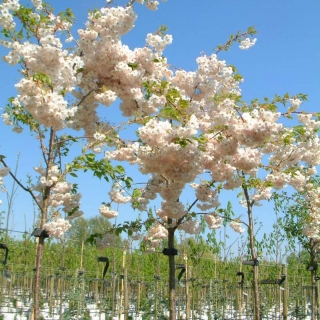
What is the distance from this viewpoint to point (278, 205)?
1101cm

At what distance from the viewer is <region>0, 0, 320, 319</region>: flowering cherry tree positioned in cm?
389

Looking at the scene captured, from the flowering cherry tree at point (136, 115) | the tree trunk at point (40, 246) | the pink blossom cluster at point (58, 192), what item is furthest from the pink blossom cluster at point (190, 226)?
the tree trunk at point (40, 246)

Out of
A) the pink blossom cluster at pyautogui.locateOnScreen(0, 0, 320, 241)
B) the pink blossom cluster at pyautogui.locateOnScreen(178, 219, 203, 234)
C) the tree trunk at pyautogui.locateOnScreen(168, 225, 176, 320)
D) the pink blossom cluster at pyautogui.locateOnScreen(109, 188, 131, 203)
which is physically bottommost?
the tree trunk at pyautogui.locateOnScreen(168, 225, 176, 320)

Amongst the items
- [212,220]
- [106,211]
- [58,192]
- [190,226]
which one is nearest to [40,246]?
[58,192]

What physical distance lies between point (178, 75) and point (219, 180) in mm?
1239

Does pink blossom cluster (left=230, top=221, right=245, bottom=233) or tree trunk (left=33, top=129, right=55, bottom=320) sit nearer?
tree trunk (left=33, top=129, right=55, bottom=320)

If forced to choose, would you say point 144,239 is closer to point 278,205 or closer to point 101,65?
point 101,65

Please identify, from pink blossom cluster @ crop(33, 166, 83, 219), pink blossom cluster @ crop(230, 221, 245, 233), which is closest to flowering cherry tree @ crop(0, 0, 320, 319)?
pink blossom cluster @ crop(33, 166, 83, 219)

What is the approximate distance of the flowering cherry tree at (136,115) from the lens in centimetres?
389

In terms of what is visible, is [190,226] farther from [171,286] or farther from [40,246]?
[40,246]

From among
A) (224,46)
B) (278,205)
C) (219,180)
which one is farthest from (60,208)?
(278,205)

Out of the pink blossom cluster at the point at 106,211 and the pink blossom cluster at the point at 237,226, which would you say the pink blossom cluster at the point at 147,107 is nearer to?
the pink blossom cluster at the point at 106,211

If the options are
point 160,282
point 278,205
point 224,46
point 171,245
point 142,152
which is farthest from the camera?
point 278,205

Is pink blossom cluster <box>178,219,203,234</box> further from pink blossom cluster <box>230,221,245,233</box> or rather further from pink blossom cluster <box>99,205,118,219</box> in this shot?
pink blossom cluster <box>230,221,245,233</box>
